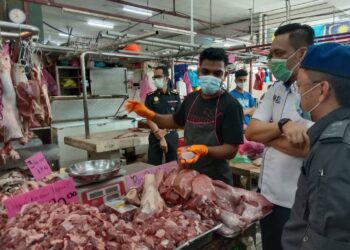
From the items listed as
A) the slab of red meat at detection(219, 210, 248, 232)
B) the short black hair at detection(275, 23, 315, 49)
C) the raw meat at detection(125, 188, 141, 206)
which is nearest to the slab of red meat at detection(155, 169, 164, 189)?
the raw meat at detection(125, 188, 141, 206)

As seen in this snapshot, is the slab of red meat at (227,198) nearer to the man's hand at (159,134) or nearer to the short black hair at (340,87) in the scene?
the short black hair at (340,87)

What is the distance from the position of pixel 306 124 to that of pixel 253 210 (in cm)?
56

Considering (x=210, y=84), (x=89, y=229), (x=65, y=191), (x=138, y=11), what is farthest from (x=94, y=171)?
(x=138, y=11)

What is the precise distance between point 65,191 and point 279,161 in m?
1.22

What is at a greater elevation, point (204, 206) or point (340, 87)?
point (340, 87)

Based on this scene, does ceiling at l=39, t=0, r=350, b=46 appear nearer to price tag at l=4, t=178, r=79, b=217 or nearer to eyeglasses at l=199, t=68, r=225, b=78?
eyeglasses at l=199, t=68, r=225, b=78

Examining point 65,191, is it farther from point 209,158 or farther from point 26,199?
point 209,158

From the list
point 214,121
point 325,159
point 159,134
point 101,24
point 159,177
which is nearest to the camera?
point 325,159

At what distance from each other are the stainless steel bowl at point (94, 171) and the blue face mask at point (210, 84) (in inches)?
33.4

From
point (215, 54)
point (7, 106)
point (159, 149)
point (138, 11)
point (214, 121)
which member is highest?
point (138, 11)

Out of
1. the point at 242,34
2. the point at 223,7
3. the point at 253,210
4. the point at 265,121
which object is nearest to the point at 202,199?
the point at 253,210

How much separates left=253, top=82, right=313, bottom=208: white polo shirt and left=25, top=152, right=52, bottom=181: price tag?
1.42 metres

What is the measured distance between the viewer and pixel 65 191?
1.50 meters

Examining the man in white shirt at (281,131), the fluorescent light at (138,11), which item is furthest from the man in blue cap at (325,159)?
the fluorescent light at (138,11)
